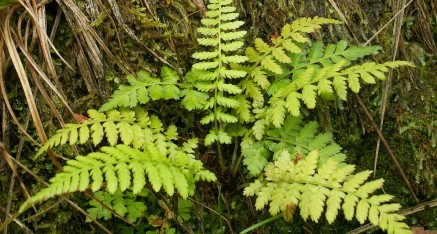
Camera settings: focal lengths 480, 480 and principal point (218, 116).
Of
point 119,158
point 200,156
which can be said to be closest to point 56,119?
point 119,158

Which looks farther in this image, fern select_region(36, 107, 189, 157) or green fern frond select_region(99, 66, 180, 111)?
green fern frond select_region(99, 66, 180, 111)

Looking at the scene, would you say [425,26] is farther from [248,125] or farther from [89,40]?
[89,40]

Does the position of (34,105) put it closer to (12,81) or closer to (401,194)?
(12,81)

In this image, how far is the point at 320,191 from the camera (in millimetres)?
2281

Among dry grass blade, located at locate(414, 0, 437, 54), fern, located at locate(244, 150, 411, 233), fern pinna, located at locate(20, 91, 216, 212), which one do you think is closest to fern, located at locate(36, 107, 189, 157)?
fern pinna, located at locate(20, 91, 216, 212)

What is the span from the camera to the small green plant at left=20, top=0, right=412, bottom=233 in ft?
7.49

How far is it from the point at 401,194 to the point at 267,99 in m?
1.04

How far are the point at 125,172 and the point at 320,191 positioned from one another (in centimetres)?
92

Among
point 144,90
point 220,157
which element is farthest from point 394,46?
point 144,90

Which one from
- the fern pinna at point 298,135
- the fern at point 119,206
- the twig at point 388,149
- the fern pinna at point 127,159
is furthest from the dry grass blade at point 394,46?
the fern at point 119,206

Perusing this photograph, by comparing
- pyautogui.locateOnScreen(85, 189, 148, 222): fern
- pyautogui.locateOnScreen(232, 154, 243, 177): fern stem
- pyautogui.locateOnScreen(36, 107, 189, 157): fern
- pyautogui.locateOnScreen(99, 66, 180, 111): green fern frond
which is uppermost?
pyautogui.locateOnScreen(99, 66, 180, 111): green fern frond

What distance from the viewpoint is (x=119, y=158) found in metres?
2.24

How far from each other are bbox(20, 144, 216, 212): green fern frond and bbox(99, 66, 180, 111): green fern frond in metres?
0.29

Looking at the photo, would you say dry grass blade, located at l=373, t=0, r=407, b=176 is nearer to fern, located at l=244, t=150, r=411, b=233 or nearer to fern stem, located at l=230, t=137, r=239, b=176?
fern, located at l=244, t=150, r=411, b=233
